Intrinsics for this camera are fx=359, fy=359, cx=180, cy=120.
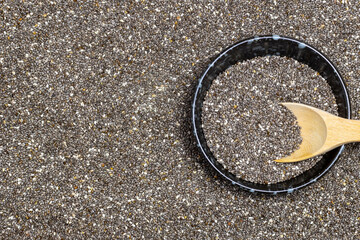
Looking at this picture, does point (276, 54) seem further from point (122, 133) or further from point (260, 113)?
point (122, 133)

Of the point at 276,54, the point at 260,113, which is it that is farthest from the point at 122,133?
the point at 276,54

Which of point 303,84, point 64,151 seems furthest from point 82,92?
point 303,84

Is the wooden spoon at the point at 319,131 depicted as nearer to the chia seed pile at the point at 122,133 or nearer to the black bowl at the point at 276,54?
the black bowl at the point at 276,54

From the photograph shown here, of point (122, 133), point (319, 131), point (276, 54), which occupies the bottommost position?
point (122, 133)

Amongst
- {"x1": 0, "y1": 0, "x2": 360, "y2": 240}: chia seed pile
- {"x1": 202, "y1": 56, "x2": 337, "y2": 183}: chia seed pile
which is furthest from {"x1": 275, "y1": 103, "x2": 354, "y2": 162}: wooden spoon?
{"x1": 0, "y1": 0, "x2": 360, "y2": 240}: chia seed pile

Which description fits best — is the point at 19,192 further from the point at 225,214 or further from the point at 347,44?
the point at 347,44

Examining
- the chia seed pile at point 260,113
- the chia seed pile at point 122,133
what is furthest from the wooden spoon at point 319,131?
the chia seed pile at point 122,133
